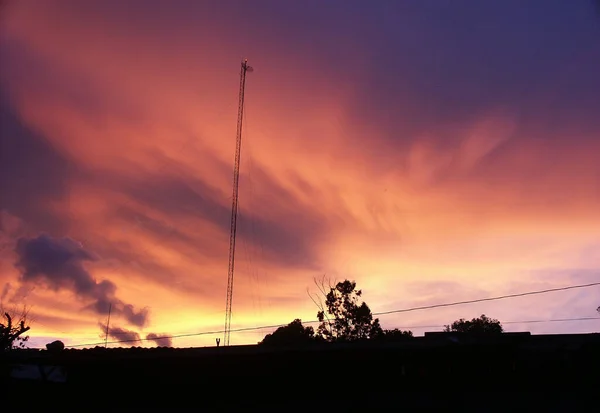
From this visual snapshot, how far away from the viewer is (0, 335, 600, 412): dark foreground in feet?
41.3

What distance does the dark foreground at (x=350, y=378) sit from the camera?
496 inches

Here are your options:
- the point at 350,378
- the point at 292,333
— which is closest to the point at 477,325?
the point at 292,333

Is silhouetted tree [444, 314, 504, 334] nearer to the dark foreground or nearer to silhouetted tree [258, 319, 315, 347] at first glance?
silhouetted tree [258, 319, 315, 347]

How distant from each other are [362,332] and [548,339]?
53.7 metres

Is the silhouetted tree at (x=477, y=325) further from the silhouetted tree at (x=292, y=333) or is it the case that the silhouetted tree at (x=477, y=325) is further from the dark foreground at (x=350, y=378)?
the dark foreground at (x=350, y=378)

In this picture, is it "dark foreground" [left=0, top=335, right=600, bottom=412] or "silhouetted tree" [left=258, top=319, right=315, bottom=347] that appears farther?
"silhouetted tree" [left=258, top=319, right=315, bottom=347]

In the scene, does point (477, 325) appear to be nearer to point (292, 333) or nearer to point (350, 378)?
point (292, 333)

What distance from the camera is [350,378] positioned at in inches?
536

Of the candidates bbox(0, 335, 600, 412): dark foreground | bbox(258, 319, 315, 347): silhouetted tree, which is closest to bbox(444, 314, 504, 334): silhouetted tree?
bbox(258, 319, 315, 347): silhouetted tree

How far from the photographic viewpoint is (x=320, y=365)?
14.0m

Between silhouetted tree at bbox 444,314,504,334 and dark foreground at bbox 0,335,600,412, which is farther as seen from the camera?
silhouetted tree at bbox 444,314,504,334

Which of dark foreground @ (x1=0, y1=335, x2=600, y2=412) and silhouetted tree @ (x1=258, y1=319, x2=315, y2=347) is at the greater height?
silhouetted tree @ (x1=258, y1=319, x2=315, y2=347)

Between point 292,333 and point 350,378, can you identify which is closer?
point 350,378

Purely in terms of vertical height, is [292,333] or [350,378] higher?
[292,333]
